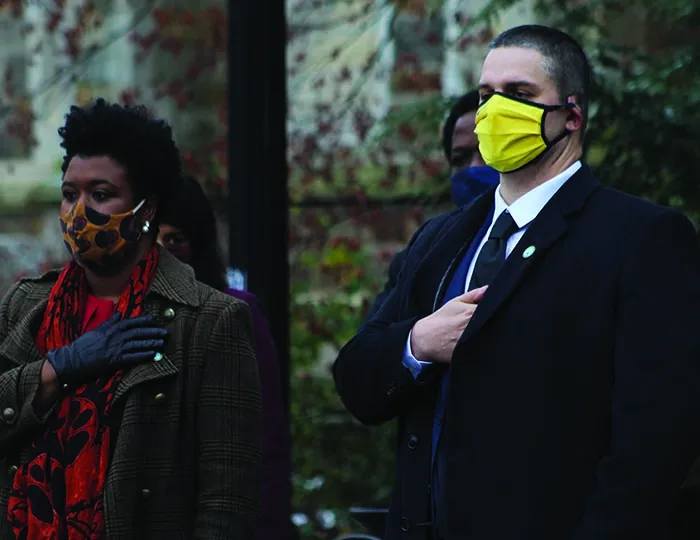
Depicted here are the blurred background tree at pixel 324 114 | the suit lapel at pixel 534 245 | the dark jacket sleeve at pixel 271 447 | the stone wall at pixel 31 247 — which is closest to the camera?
the suit lapel at pixel 534 245

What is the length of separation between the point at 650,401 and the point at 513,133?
67cm

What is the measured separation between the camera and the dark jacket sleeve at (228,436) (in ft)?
10.3

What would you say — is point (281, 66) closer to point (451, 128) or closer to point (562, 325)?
point (451, 128)

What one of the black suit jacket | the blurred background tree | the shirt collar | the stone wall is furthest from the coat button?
the stone wall

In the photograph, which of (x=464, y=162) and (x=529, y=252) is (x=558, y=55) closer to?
(x=529, y=252)

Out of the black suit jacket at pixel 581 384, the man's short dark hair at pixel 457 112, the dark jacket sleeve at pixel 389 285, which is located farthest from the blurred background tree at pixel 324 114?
the black suit jacket at pixel 581 384

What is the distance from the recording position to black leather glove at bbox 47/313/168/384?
311cm

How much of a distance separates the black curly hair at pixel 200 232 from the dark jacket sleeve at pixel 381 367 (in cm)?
114

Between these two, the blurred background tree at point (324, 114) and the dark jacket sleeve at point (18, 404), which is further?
the blurred background tree at point (324, 114)

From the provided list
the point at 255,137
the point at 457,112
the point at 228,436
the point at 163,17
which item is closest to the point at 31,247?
the point at 163,17

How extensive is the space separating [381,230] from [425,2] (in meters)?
1.18

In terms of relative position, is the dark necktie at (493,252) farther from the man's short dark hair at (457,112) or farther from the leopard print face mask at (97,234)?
the man's short dark hair at (457,112)

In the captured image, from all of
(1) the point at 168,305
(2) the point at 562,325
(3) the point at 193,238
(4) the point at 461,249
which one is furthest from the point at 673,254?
(3) the point at 193,238

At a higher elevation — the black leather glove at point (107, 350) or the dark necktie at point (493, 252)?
the dark necktie at point (493, 252)
